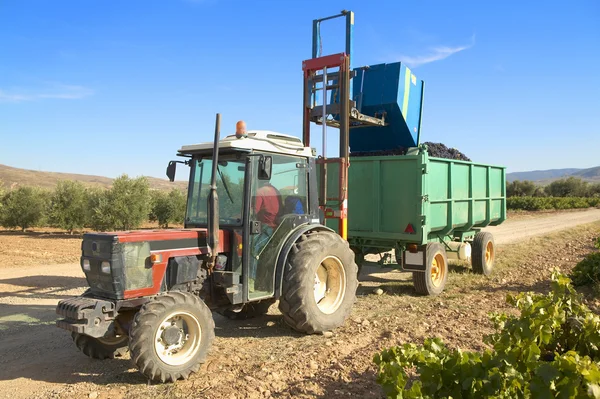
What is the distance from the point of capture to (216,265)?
4.96 m

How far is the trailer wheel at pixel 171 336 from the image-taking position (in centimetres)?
386

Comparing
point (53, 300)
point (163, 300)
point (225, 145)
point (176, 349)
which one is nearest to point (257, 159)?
point (225, 145)

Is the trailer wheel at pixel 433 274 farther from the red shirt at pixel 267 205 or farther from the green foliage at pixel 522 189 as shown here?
the green foliage at pixel 522 189

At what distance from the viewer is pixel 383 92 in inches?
316

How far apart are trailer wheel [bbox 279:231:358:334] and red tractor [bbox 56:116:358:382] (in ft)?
0.04

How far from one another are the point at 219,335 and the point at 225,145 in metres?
2.37

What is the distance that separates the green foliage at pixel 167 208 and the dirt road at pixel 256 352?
15.5m

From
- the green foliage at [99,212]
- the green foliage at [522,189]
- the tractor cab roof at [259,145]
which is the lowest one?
the green foliage at [99,212]

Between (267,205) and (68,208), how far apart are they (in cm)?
1883

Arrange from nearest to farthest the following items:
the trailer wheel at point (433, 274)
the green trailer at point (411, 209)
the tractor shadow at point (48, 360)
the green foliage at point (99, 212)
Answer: the tractor shadow at point (48, 360) < the green trailer at point (411, 209) < the trailer wheel at point (433, 274) < the green foliage at point (99, 212)

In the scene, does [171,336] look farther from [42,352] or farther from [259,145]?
[259,145]

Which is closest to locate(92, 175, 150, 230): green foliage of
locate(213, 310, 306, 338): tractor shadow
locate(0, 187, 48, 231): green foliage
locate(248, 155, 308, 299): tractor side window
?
locate(0, 187, 48, 231): green foliage

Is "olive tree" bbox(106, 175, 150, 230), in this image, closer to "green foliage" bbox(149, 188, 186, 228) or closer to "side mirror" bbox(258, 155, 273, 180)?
"green foliage" bbox(149, 188, 186, 228)

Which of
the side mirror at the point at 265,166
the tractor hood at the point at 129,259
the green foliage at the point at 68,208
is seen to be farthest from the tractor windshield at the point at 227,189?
the green foliage at the point at 68,208
